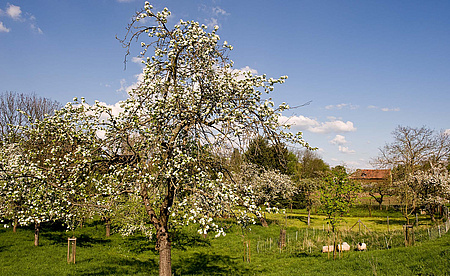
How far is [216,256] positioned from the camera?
20.3 meters

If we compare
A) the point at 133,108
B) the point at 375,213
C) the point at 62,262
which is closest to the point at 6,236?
the point at 62,262

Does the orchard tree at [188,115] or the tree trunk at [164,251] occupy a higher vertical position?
the orchard tree at [188,115]

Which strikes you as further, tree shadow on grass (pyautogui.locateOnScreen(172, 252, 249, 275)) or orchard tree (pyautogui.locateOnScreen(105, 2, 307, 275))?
tree shadow on grass (pyautogui.locateOnScreen(172, 252, 249, 275))

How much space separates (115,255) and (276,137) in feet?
56.3

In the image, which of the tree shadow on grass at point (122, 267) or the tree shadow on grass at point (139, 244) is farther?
the tree shadow on grass at point (139, 244)

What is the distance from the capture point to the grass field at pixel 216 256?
13.8m

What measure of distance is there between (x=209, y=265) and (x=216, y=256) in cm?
259

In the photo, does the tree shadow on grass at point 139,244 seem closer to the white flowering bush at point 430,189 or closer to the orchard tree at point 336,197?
the orchard tree at point 336,197

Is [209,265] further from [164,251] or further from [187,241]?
[164,251]

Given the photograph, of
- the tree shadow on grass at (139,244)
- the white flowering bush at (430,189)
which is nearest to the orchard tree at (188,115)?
the tree shadow on grass at (139,244)

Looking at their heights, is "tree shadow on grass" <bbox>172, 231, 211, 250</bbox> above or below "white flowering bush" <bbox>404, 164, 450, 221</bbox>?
below

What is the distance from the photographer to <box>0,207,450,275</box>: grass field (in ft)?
45.3

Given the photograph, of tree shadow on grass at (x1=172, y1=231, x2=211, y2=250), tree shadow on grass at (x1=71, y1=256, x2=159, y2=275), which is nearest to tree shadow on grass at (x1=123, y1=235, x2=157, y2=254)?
tree shadow on grass at (x1=172, y1=231, x2=211, y2=250)

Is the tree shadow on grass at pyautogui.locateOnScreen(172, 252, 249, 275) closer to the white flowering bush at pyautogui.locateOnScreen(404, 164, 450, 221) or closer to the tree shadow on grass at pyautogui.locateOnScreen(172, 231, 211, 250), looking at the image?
the tree shadow on grass at pyautogui.locateOnScreen(172, 231, 211, 250)
